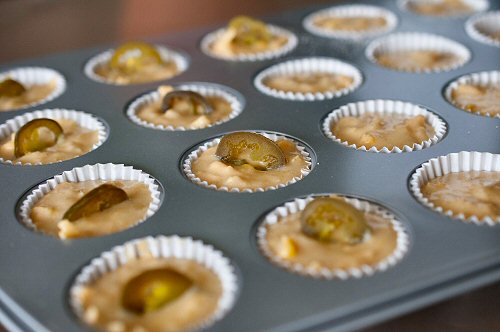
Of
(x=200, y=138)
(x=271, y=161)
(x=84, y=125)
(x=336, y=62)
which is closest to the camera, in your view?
(x=271, y=161)

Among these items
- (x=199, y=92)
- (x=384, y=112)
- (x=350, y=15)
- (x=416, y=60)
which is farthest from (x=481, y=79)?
(x=199, y=92)

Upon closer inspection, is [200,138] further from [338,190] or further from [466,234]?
[466,234]

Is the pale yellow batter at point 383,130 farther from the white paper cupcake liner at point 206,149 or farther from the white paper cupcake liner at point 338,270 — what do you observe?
the white paper cupcake liner at point 338,270

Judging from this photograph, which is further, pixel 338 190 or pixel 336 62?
pixel 336 62

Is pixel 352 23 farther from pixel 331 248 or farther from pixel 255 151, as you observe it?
pixel 331 248

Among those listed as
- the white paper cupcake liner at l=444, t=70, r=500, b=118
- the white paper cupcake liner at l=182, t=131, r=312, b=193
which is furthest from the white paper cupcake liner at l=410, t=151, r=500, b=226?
the white paper cupcake liner at l=444, t=70, r=500, b=118

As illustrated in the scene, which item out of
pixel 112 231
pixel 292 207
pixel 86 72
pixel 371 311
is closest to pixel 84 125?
pixel 86 72

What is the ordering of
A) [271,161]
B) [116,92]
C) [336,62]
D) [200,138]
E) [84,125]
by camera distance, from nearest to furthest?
[271,161]
[200,138]
[84,125]
[116,92]
[336,62]
